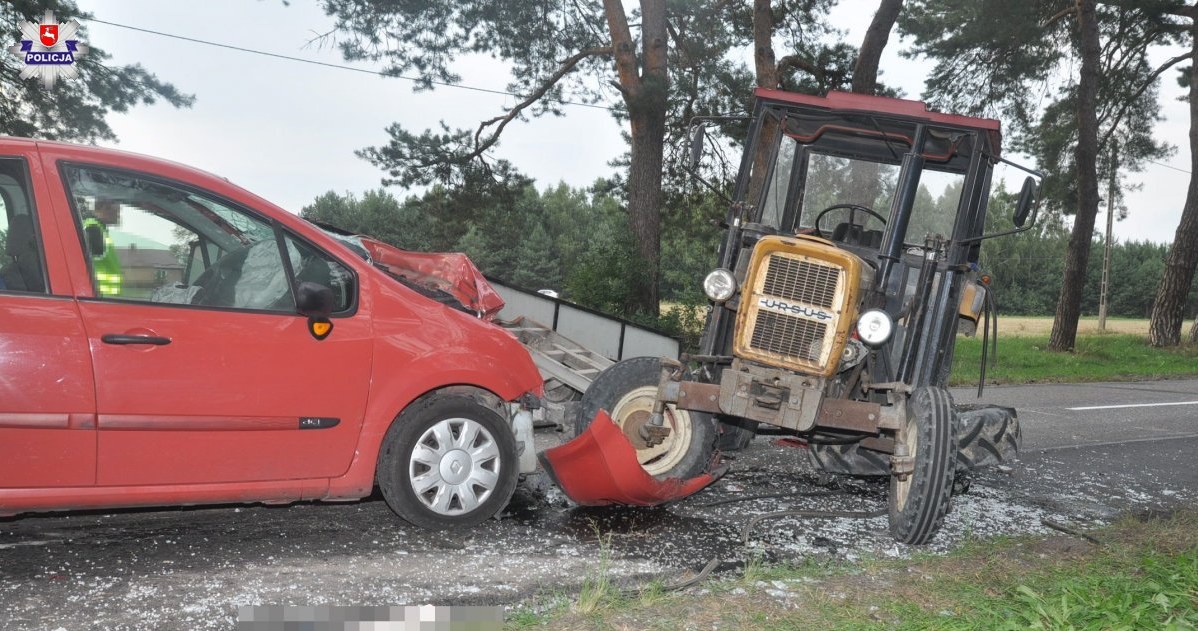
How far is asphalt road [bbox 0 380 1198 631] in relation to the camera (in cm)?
408

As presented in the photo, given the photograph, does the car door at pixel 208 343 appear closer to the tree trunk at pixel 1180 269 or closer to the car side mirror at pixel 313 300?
the car side mirror at pixel 313 300

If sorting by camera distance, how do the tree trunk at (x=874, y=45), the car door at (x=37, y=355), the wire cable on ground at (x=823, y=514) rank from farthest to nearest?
the tree trunk at (x=874, y=45), the wire cable on ground at (x=823, y=514), the car door at (x=37, y=355)

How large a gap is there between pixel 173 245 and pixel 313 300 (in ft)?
2.49

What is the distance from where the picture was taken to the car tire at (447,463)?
5016mm

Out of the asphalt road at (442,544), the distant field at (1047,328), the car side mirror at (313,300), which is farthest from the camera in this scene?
the distant field at (1047,328)

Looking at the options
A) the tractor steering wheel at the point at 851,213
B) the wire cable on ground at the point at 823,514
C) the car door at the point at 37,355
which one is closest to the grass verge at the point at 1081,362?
the tractor steering wheel at the point at 851,213

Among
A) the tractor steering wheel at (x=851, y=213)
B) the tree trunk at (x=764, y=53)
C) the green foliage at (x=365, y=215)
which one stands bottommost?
the green foliage at (x=365, y=215)

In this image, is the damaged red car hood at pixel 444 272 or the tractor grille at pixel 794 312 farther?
the damaged red car hood at pixel 444 272

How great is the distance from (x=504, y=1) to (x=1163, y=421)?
13.5 m

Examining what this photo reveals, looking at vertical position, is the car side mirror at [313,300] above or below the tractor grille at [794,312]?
below

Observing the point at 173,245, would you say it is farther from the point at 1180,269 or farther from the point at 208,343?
the point at 1180,269

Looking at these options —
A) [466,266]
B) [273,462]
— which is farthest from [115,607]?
[466,266]

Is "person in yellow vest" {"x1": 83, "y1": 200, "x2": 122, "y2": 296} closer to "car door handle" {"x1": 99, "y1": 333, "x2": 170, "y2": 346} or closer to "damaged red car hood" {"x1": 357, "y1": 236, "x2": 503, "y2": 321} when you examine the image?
"car door handle" {"x1": 99, "y1": 333, "x2": 170, "y2": 346}

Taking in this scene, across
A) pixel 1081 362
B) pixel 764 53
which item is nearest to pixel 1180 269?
pixel 1081 362
